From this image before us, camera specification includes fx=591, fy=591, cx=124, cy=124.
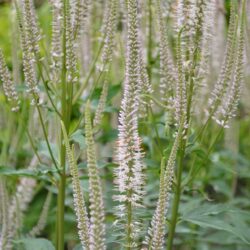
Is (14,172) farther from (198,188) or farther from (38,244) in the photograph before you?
(198,188)

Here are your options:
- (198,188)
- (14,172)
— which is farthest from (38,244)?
(198,188)

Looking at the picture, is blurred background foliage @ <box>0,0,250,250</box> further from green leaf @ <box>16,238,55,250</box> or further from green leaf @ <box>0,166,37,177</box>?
green leaf @ <box>16,238,55,250</box>

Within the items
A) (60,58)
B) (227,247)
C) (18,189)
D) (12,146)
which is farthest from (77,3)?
(227,247)

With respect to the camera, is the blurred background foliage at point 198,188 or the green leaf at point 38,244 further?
the blurred background foliage at point 198,188

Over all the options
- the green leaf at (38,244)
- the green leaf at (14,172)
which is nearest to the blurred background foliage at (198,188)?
the green leaf at (14,172)

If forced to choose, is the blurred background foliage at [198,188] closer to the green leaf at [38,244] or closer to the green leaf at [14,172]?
the green leaf at [14,172]

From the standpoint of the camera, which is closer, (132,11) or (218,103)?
(132,11)

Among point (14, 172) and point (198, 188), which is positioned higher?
point (14, 172)

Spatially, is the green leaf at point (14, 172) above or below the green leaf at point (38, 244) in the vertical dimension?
above

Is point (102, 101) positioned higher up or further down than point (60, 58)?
further down

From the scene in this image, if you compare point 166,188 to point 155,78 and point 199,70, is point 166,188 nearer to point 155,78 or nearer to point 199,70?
point 199,70

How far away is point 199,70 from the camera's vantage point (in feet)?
12.9

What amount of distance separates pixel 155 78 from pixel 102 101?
302 centimetres

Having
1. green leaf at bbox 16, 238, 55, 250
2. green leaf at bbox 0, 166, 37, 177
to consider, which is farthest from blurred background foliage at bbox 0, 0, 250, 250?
green leaf at bbox 16, 238, 55, 250
